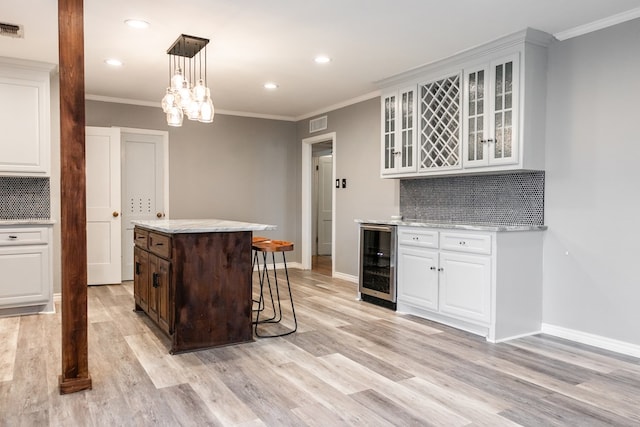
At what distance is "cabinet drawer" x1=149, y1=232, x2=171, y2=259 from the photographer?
10.9 ft

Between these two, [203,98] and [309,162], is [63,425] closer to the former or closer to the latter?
[203,98]

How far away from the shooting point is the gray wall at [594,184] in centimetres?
326

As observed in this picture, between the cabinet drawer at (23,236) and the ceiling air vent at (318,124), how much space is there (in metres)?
3.82

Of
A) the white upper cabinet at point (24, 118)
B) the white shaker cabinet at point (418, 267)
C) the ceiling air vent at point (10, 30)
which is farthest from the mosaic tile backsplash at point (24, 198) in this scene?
the white shaker cabinet at point (418, 267)

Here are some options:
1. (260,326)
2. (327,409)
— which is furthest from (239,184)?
(327,409)

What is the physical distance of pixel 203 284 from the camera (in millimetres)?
3279

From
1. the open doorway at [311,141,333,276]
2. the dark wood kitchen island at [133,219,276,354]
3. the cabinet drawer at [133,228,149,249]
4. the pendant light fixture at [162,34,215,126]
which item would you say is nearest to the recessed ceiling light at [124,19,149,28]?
the pendant light fixture at [162,34,215,126]

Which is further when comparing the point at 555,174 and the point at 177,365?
the point at 555,174

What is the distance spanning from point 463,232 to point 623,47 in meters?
1.77

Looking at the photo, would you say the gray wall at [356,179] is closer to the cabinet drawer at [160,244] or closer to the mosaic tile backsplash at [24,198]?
the cabinet drawer at [160,244]

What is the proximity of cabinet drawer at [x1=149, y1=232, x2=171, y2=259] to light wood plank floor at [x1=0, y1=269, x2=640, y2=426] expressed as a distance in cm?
69

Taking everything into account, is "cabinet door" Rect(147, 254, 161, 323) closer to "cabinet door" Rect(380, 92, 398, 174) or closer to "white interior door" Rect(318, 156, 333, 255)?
"cabinet door" Rect(380, 92, 398, 174)

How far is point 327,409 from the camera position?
2385 millimetres

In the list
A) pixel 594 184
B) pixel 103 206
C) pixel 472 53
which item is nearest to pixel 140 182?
pixel 103 206
